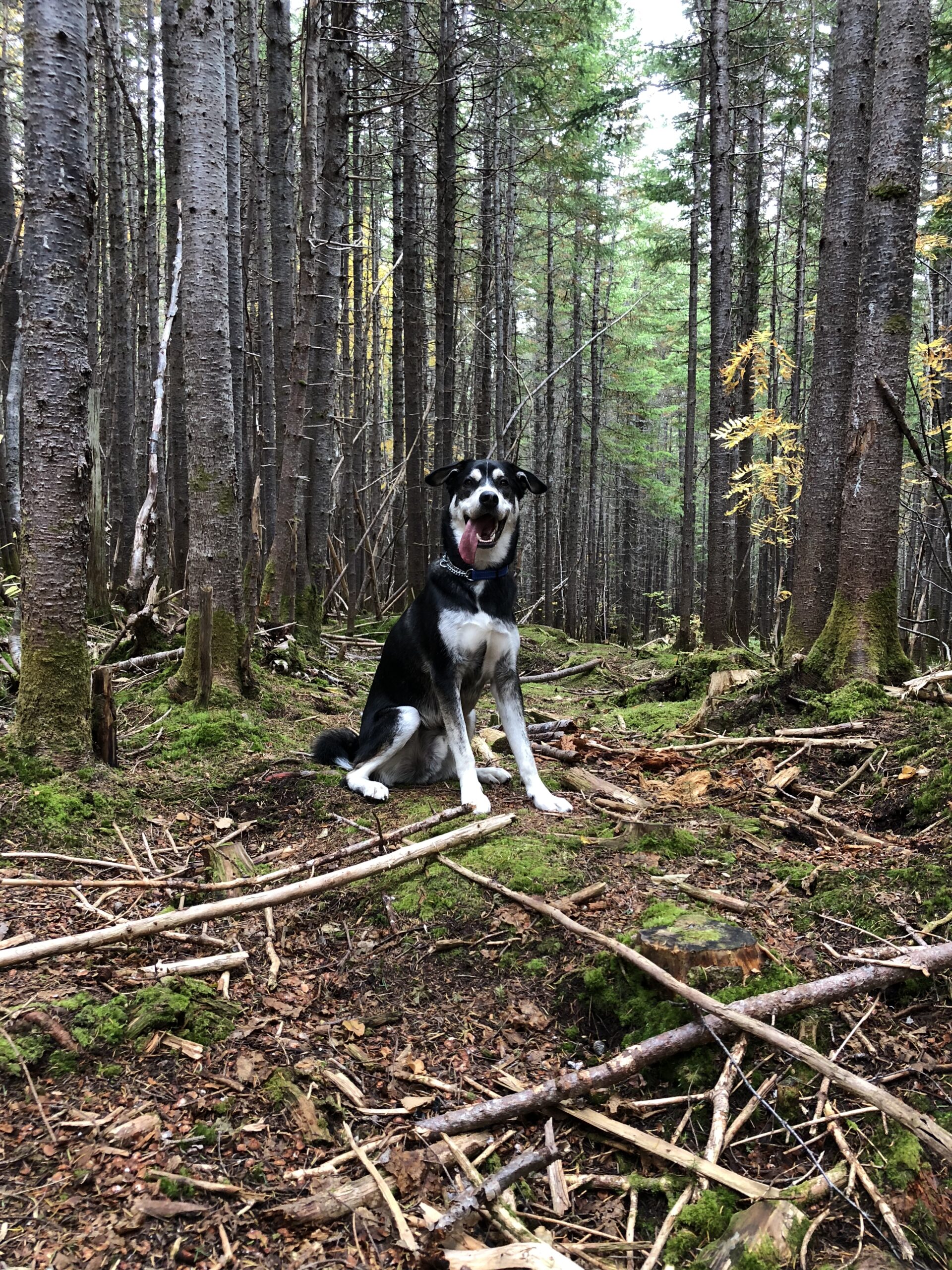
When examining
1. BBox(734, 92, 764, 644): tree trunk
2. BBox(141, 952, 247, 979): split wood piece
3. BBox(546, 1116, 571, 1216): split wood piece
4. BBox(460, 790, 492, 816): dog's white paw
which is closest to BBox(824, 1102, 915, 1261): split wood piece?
BBox(546, 1116, 571, 1216): split wood piece

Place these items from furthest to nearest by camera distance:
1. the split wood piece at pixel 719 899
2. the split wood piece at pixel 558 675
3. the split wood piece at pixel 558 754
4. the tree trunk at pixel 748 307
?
the tree trunk at pixel 748 307 < the split wood piece at pixel 558 675 < the split wood piece at pixel 558 754 < the split wood piece at pixel 719 899

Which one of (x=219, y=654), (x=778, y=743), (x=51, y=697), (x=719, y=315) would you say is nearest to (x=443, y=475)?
(x=219, y=654)

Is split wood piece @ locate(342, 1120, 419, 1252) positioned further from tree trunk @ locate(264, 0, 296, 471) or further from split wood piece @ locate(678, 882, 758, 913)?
tree trunk @ locate(264, 0, 296, 471)

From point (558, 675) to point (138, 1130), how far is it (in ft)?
28.1

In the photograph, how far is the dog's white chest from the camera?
451cm

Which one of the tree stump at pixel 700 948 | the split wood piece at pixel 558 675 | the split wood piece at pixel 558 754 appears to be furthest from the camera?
the split wood piece at pixel 558 675

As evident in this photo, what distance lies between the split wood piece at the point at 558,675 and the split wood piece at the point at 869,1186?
7.95m

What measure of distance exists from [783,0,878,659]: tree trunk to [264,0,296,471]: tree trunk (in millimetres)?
5738

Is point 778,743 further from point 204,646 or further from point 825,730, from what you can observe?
point 204,646

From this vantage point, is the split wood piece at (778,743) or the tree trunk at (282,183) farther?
the tree trunk at (282,183)

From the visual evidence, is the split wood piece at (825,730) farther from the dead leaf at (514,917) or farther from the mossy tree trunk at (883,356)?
the dead leaf at (514,917)

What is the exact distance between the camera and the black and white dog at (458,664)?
452 cm

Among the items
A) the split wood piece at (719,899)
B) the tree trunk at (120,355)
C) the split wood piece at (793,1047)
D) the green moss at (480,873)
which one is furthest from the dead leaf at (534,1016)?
the tree trunk at (120,355)

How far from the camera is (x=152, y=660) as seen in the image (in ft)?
21.7
